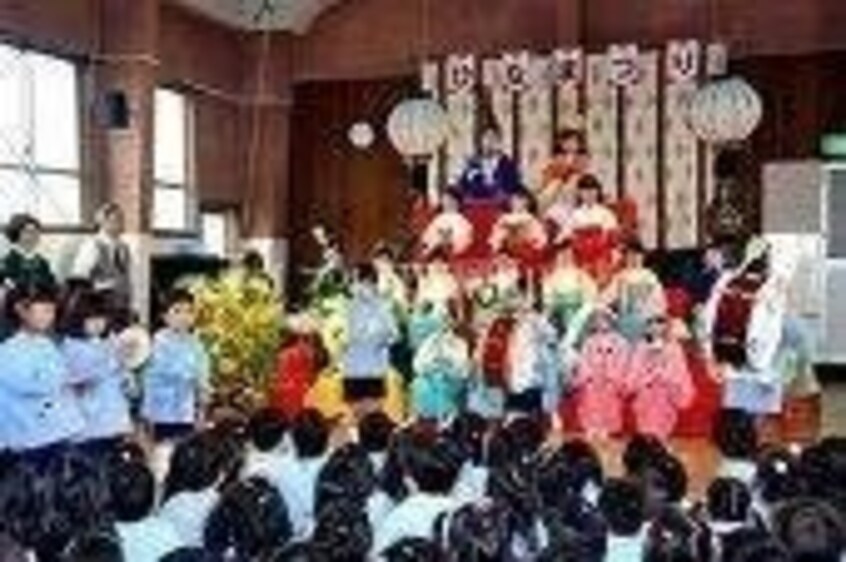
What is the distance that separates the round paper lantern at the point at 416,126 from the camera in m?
14.6

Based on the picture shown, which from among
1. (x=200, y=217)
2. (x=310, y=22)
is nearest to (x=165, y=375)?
(x=200, y=217)

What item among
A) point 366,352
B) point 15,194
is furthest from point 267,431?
point 15,194

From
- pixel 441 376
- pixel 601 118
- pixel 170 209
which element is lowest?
pixel 441 376

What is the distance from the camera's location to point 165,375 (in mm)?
8711

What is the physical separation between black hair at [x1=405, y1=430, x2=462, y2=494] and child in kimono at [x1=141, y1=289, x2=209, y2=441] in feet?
12.9

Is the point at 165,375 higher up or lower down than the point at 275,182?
lower down

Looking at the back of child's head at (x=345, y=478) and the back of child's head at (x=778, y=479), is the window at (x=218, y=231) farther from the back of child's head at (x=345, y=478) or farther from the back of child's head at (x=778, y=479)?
the back of child's head at (x=778, y=479)

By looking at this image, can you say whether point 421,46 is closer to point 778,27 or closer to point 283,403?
point 778,27

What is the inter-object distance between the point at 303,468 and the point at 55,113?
28.6 feet

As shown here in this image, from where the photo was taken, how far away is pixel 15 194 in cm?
1304

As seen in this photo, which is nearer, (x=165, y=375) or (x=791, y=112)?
(x=165, y=375)

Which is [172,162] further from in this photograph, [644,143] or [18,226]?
[18,226]

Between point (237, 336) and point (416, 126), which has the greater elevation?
point (416, 126)

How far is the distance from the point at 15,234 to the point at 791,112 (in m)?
7.82
